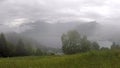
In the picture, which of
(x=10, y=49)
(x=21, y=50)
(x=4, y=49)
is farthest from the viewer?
(x=21, y=50)

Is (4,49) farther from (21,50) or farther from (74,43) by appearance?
(74,43)

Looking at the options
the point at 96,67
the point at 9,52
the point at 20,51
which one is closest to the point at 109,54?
the point at 96,67

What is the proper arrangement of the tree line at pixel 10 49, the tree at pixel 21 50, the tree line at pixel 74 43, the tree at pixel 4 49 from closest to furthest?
the tree at pixel 4 49 → the tree line at pixel 10 49 → the tree at pixel 21 50 → the tree line at pixel 74 43

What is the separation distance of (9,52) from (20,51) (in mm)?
6387

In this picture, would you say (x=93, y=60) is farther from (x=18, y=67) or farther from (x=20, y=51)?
(x=20, y=51)

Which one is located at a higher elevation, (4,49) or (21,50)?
(4,49)

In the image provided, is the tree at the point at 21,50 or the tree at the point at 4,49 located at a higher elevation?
the tree at the point at 4,49

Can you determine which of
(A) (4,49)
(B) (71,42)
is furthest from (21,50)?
(B) (71,42)

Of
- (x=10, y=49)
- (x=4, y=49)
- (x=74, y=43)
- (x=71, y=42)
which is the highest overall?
(x=4, y=49)

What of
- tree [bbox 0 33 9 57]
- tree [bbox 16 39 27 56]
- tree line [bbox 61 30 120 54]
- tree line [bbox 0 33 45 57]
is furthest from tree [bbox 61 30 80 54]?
tree [bbox 0 33 9 57]

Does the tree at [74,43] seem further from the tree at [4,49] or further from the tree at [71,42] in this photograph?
the tree at [4,49]

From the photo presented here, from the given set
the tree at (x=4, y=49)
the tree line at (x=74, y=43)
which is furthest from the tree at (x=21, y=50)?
the tree line at (x=74, y=43)

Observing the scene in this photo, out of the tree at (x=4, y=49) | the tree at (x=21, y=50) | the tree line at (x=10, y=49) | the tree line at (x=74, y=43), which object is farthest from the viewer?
the tree line at (x=74, y=43)

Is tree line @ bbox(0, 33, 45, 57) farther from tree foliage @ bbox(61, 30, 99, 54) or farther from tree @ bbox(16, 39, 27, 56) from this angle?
tree foliage @ bbox(61, 30, 99, 54)
